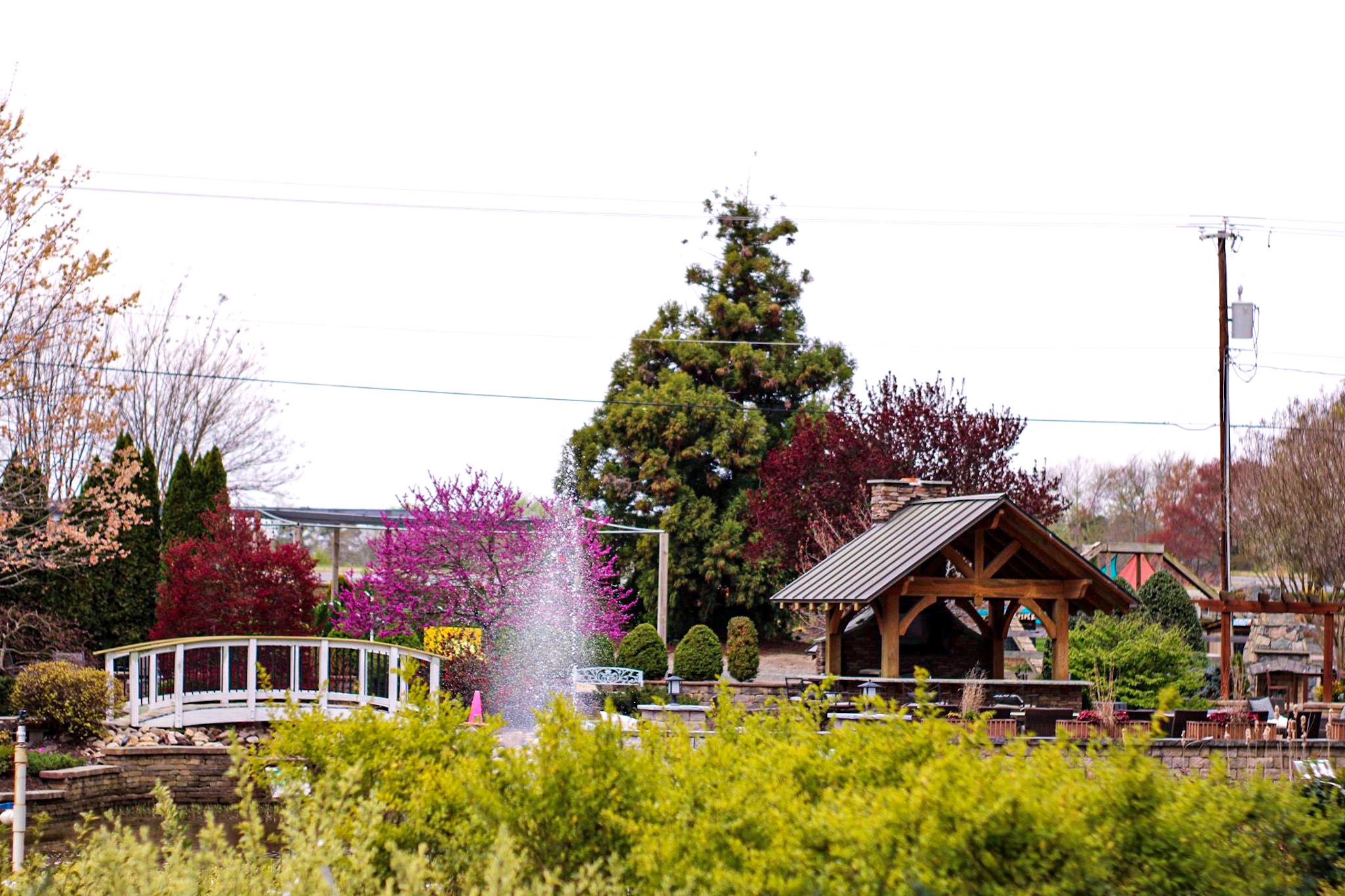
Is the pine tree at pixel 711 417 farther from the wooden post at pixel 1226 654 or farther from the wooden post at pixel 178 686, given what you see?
the wooden post at pixel 178 686

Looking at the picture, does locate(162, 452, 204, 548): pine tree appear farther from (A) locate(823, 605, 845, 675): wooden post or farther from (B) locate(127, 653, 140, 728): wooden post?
(A) locate(823, 605, 845, 675): wooden post

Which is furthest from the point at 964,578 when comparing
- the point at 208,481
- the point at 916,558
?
the point at 208,481

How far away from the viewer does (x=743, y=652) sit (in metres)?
27.0

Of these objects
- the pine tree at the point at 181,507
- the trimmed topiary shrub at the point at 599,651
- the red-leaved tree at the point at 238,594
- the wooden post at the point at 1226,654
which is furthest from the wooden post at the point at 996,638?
the pine tree at the point at 181,507

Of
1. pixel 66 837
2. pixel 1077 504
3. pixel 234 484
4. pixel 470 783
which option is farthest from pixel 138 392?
pixel 1077 504

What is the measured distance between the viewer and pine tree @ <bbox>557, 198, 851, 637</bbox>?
37.2 meters

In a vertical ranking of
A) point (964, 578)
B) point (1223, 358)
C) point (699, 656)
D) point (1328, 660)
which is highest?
point (1223, 358)

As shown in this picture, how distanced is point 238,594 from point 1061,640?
12.3 m

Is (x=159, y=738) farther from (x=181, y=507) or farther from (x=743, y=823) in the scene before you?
(x=743, y=823)

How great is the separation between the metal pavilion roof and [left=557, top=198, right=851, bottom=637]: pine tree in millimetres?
17405

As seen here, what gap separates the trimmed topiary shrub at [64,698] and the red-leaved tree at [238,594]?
11.6 feet

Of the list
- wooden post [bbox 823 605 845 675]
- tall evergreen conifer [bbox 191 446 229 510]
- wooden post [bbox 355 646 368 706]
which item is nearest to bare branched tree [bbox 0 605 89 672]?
tall evergreen conifer [bbox 191 446 229 510]

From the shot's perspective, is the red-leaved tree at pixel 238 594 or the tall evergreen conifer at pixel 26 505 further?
the red-leaved tree at pixel 238 594

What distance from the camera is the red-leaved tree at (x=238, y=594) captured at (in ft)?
65.5
